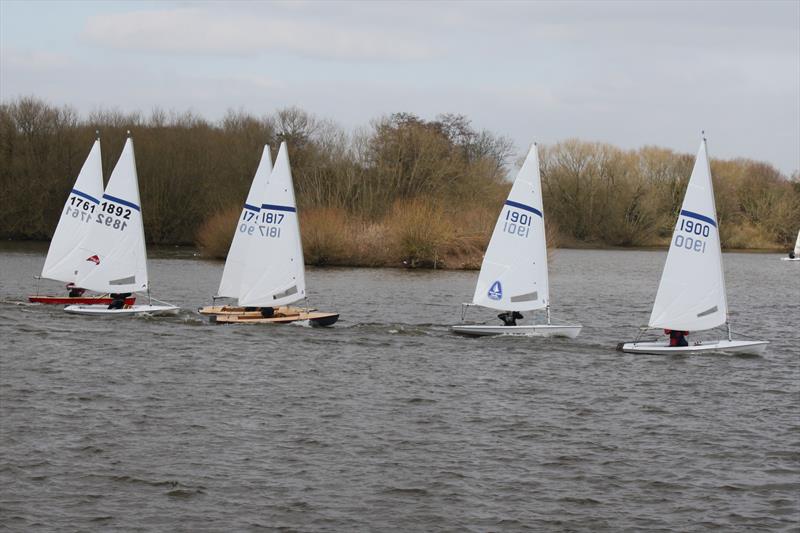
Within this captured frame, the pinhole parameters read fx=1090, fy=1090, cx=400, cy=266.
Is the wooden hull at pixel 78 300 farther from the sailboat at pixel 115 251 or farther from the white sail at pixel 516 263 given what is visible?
the white sail at pixel 516 263

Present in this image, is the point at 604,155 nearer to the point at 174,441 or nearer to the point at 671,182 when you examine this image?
the point at 671,182

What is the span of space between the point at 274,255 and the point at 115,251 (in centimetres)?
560

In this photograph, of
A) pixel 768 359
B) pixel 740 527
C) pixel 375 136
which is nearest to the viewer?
pixel 740 527

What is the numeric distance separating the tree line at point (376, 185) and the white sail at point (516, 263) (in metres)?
30.7

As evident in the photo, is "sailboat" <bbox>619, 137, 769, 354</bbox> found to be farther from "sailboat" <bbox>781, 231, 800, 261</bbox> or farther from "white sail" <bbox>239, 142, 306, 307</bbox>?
"sailboat" <bbox>781, 231, 800, 261</bbox>

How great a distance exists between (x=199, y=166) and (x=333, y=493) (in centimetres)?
7330

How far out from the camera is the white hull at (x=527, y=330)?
31719 mm

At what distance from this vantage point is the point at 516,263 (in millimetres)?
31594

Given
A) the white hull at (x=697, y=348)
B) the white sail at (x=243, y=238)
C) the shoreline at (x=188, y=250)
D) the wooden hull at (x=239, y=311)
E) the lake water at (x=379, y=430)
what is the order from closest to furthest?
the lake water at (x=379, y=430), the white hull at (x=697, y=348), the wooden hull at (x=239, y=311), the white sail at (x=243, y=238), the shoreline at (x=188, y=250)

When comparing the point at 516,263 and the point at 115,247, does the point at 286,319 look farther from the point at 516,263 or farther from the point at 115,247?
the point at 516,263

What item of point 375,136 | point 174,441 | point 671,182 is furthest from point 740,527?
point 671,182

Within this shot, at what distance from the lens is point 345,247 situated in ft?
212

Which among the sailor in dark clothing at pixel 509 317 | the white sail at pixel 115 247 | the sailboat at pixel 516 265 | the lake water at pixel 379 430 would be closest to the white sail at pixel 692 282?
the lake water at pixel 379 430

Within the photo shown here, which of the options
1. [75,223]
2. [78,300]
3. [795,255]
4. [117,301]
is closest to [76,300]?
[78,300]
